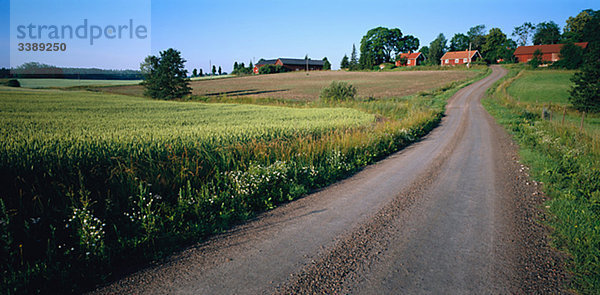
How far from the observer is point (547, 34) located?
116 m

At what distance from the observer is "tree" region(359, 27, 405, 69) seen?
126m

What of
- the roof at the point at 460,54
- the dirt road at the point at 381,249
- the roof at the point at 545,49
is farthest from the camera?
the roof at the point at 460,54

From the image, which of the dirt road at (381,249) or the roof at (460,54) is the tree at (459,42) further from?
the dirt road at (381,249)

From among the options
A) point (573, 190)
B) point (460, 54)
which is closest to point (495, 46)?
point (460, 54)

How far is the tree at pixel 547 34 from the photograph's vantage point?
114375mm

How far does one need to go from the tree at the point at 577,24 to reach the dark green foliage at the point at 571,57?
1547 inches

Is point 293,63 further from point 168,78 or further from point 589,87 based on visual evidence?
point 589,87

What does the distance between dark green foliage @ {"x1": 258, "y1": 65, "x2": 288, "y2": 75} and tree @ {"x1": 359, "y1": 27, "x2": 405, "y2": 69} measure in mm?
36190

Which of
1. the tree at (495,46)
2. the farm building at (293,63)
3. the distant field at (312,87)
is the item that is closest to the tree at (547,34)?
the tree at (495,46)

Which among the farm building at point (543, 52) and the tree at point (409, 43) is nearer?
the farm building at point (543, 52)

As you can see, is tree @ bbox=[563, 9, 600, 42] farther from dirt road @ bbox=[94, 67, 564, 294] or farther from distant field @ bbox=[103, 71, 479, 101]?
dirt road @ bbox=[94, 67, 564, 294]

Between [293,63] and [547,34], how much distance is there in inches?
4143

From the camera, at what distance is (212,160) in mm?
7297

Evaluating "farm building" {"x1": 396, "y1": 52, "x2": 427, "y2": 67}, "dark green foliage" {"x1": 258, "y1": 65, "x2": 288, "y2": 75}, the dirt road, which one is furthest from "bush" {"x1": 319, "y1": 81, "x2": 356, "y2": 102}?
"farm building" {"x1": 396, "y1": 52, "x2": 427, "y2": 67}
